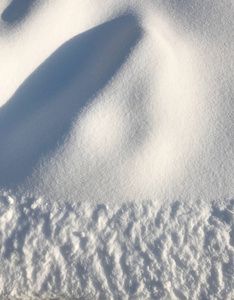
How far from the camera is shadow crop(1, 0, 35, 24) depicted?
1175 millimetres

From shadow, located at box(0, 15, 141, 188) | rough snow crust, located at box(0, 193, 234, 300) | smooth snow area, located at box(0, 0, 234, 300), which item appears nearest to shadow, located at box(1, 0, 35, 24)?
smooth snow area, located at box(0, 0, 234, 300)

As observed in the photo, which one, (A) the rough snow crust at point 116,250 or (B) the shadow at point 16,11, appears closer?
(A) the rough snow crust at point 116,250

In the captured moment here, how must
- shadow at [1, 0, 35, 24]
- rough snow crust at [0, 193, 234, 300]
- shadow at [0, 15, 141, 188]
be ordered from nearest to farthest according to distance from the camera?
rough snow crust at [0, 193, 234, 300] → shadow at [0, 15, 141, 188] → shadow at [1, 0, 35, 24]

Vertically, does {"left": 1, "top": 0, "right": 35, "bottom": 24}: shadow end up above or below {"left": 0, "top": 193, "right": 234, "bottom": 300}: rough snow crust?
above

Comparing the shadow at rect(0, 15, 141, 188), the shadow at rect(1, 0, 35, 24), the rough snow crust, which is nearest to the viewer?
the rough snow crust

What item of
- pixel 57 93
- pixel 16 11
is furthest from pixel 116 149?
pixel 16 11

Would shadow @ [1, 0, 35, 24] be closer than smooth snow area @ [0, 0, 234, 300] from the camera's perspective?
→ No

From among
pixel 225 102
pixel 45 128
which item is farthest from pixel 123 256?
pixel 225 102

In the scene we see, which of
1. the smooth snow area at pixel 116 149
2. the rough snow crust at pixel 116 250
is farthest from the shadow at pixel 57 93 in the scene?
the rough snow crust at pixel 116 250

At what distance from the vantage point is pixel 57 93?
110cm

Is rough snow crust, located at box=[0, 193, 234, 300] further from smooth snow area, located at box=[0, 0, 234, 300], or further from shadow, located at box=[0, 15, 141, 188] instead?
shadow, located at box=[0, 15, 141, 188]

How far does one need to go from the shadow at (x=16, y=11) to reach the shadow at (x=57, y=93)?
0.55ft

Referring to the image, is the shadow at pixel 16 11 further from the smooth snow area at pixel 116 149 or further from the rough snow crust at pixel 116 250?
the rough snow crust at pixel 116 250

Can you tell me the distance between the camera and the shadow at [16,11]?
46.3 inches
